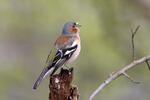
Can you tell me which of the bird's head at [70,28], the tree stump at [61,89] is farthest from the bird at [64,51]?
the tree stump at [61,89]

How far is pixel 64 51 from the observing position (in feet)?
27.6

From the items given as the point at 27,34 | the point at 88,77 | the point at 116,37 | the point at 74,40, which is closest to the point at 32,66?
the point at 27,34

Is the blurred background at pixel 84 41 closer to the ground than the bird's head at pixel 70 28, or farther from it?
closer to the ground

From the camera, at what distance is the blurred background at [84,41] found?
1127cm

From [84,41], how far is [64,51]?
3576 mm

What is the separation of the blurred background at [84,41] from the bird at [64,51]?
2346mm

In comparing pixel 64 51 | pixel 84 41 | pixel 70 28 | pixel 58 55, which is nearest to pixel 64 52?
pixel 64 51

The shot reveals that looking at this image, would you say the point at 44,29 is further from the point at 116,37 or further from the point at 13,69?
the point at 116,37

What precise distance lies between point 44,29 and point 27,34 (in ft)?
2.29

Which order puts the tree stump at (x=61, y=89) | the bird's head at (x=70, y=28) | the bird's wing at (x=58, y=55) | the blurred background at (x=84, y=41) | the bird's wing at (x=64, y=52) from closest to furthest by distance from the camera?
the tree stump at (x=61, y=89)
the bird's wing at (x=58, y=55)
the bird's wing at (x=64, y=52)
the bird's head at (x=70, y=28)
the blurred background at (x=84, y=41)

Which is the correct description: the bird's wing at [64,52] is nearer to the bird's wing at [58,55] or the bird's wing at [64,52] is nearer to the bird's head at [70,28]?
the bird's wing at [58,55]

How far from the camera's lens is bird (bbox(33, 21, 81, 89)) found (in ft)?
25.8

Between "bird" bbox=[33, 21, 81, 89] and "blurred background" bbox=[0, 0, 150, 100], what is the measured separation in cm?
235

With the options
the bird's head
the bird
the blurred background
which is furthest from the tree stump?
the blurred background
